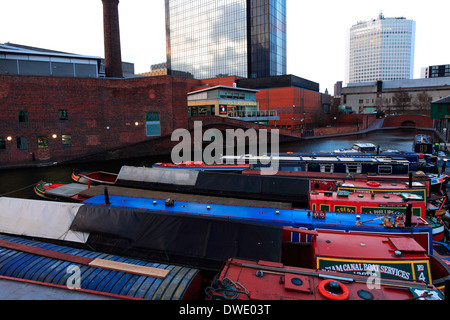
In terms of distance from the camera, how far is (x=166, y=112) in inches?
1556

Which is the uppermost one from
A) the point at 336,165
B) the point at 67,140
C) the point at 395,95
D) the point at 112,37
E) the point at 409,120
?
the point at 112,37

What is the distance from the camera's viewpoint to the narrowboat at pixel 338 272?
5422 mm

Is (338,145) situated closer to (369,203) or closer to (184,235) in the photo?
(369,203)

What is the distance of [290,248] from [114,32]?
151 ft

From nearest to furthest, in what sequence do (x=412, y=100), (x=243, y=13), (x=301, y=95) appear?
(x=301, y=95) → (x=243, y=13) → (x=412, y=100)

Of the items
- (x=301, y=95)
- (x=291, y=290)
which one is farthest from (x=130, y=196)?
(x=301, y=95)

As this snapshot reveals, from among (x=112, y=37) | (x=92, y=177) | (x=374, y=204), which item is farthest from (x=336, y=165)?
(x=112, y=37)

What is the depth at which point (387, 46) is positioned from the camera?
185875mm

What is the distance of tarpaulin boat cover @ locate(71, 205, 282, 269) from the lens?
26.3 ft

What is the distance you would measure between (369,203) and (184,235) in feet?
24.2

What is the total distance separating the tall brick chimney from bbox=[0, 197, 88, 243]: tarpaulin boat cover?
126ft

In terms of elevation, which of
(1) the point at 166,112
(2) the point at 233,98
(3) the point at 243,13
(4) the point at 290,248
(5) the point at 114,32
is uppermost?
(3) the point at 243,13
